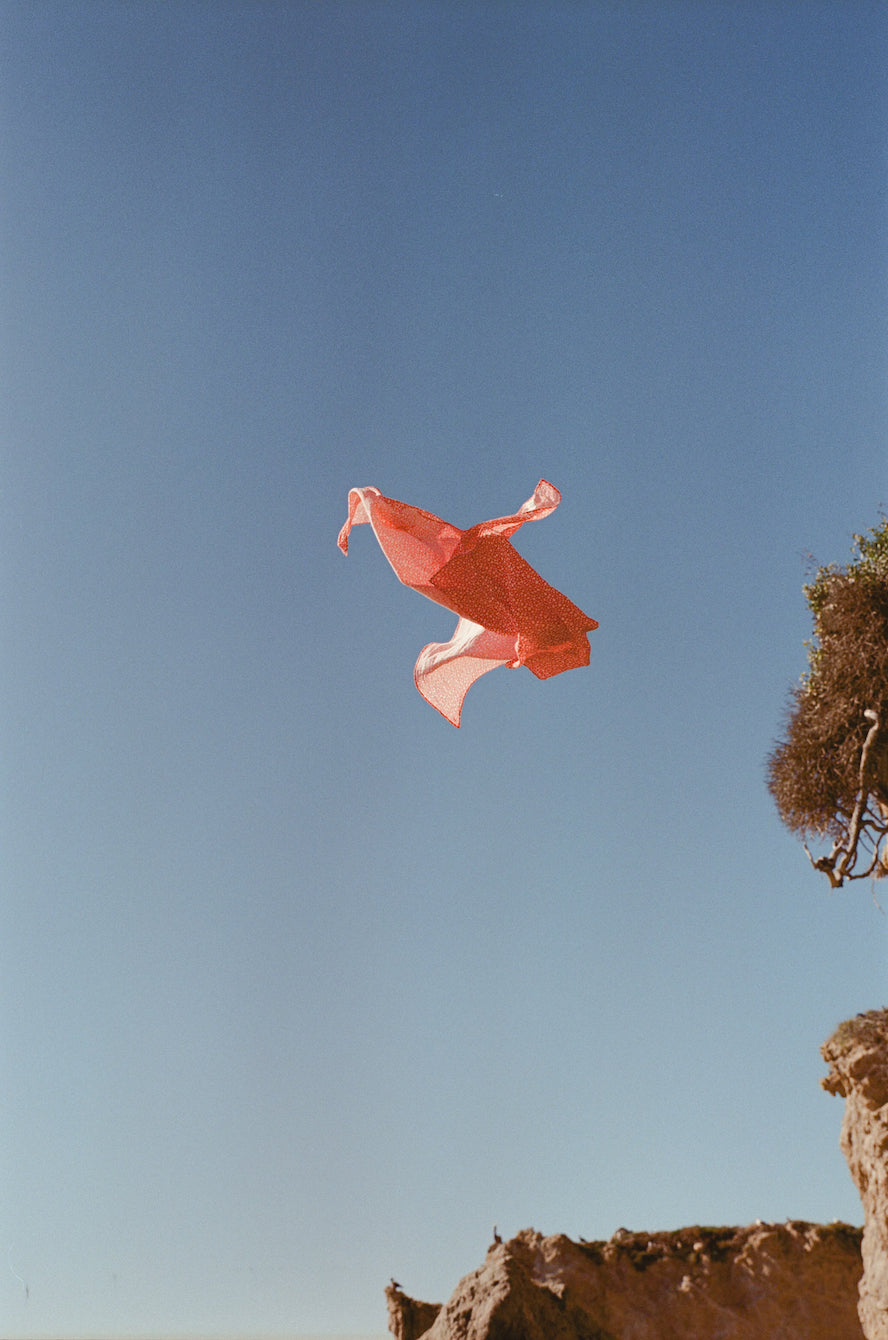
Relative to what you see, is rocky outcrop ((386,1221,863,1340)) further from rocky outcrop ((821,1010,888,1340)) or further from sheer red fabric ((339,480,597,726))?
sheer red fabric ((339,480,597,726))

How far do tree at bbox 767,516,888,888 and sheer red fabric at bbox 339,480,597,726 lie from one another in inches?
346

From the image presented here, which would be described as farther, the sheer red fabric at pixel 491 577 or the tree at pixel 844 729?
the tree at pixel 844 729

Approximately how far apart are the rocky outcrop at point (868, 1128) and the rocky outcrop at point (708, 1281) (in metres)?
1.62

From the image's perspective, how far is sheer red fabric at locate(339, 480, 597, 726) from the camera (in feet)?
18.4

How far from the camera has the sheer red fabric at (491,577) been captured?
561 centimetres

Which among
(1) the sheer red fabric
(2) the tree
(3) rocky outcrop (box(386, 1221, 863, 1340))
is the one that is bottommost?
(3) rocky outcrop (box(386, 1221, 863, 1340))

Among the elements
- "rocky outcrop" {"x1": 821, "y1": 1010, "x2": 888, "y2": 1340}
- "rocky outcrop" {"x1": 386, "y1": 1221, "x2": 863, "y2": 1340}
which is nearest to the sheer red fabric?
"rocky outcrop" {"x1": 821, "y1": 1010, "x2": 888, "y2": 1340}

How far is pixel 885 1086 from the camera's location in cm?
1164

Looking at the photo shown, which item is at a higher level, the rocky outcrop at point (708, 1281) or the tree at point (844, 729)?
the tree at point (844, 729)

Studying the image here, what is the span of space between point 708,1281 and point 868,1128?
392 cm

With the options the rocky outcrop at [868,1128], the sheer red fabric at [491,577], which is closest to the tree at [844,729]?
the rocky outcrop at [868,1128]

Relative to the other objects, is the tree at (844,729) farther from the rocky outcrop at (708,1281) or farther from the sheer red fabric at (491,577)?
the sheer red fabric at (491,577)

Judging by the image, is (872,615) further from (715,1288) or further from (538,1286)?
(538,1286)

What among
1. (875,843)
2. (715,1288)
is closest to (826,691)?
(875,843)
